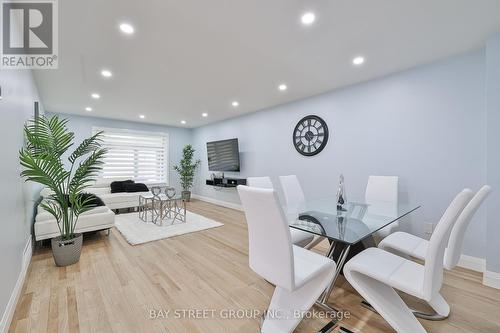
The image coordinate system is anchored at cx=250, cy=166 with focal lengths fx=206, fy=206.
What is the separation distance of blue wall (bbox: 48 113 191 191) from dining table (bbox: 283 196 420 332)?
224 inches

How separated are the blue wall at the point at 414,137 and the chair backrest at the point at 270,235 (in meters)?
2.51

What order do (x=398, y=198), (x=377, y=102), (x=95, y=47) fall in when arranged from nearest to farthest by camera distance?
(x=95, y=47) < (x=398, y=198) < (x=377, y=102)

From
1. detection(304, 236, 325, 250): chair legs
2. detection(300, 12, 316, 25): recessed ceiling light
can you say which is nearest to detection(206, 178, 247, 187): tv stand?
detection(304, 236, 325, 250): chair legs

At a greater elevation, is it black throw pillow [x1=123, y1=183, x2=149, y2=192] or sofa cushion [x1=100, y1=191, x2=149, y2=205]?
black throw pillow [x1=123, y1=183, x2=149, y2=192]

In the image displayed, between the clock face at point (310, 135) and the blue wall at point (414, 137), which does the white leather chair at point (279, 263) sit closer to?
the blue wall at point (414, 137)

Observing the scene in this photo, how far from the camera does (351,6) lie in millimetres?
1729

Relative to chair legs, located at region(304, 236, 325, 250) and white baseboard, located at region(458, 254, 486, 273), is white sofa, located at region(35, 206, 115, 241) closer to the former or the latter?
chair legs, located at region(304, 236, 325, 250)

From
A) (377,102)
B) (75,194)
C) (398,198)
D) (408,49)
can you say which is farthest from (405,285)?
(75,194)

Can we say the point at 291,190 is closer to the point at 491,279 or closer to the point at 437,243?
the point at 437,243

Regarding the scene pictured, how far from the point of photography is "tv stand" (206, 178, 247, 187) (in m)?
5.37

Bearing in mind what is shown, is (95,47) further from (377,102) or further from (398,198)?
(398,198)

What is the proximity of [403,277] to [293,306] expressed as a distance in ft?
2.56

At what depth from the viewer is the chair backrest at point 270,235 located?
121 cm

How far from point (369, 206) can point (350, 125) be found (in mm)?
1492
